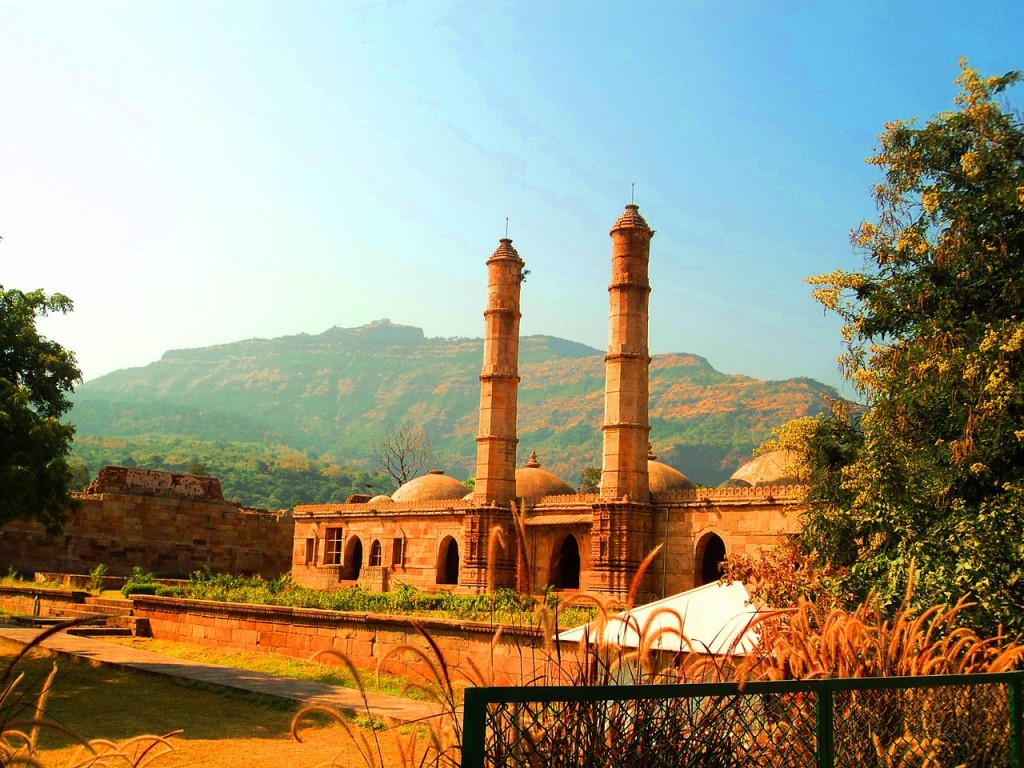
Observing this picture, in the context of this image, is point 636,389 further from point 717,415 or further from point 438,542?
point 717,415

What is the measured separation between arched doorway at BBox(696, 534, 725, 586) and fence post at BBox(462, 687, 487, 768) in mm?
18719

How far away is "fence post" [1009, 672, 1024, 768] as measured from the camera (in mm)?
4516

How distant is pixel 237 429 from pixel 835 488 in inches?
6965

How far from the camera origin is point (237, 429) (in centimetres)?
18088

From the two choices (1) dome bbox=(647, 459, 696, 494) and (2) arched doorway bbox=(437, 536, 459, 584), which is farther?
(2) arched doorway bbox=(437, 536, 459, 584)

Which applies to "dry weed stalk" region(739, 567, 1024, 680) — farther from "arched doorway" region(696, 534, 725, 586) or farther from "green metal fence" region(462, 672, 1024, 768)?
"arched doorway" region(696, 534, 725, 586)

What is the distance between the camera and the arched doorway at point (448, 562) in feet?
87.8

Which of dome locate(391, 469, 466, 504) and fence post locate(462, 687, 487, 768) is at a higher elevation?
dome locate(391, 469, 466, 504)

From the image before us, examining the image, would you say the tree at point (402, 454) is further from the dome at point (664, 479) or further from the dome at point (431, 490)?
the dome at point (664, 479)

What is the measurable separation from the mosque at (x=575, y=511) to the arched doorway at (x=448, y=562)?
1.8 inches

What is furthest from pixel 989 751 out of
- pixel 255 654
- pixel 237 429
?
pixel 237 429

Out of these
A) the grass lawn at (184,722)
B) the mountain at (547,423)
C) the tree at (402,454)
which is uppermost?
the mountain at (547,423)

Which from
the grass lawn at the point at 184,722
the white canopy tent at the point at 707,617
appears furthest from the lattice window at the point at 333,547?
the white canopy tent at the point at 707,617

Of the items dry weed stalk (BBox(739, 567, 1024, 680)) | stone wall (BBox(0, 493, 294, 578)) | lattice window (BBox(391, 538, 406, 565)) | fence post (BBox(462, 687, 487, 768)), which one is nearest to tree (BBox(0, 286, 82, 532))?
dry weed stalk (BBox(739, 567, 1024, 680))
